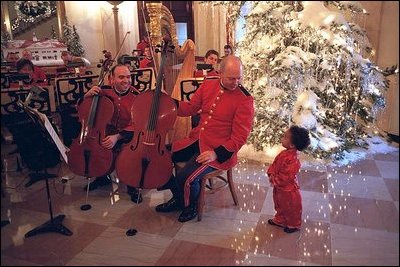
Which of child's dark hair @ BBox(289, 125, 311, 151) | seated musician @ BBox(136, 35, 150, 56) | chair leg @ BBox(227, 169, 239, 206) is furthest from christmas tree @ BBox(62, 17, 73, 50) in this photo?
child's dark hair @ BBox(289, 125, 311, 151)

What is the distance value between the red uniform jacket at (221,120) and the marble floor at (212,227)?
0.47 m

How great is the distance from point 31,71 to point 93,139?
0.62 m

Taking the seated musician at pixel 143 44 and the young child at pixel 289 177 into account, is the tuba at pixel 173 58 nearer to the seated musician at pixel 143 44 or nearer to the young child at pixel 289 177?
the seated musician at pixel 143 44

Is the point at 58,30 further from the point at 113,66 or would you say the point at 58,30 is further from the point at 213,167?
the point at 213,167

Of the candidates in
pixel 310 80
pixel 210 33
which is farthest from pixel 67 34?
pixel 210 33

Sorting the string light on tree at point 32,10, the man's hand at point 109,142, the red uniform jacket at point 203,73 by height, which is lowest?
the man's hand at point 109,142

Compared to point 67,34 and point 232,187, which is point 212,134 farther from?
point 67,34

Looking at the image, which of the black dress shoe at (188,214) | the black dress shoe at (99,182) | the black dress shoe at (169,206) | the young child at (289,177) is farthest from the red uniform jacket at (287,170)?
the black dress shoe at (99,182)

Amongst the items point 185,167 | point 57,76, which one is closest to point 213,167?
point 185,167

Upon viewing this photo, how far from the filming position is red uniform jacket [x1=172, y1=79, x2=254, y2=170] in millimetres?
2480

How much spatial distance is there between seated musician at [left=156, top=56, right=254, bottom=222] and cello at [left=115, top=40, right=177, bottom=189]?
17 cm

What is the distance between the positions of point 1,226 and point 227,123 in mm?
1514

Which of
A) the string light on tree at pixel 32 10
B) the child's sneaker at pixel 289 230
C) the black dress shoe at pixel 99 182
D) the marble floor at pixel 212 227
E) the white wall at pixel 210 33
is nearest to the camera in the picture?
the marble floor at pixel 212 227

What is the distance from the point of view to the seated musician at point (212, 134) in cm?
247
